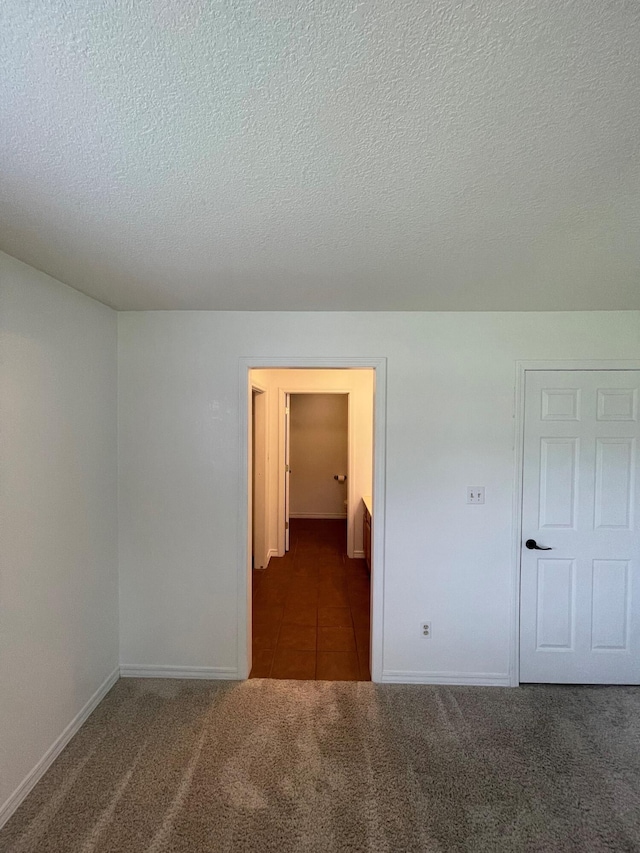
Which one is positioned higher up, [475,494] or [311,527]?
[475,494]

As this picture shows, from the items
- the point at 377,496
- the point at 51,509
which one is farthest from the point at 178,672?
the point at 377,496

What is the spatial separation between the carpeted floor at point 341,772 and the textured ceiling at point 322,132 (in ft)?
7.72

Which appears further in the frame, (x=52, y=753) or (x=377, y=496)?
(x=377, y=496)

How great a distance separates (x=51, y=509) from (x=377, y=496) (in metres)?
1.80

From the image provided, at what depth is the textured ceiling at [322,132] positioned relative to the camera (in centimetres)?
64

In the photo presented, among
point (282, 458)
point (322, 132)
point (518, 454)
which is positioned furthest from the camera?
point (282, 458)

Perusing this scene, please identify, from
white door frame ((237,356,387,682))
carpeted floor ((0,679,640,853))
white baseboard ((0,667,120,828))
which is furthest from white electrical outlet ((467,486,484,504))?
white baseboard ((0,667,120,828))

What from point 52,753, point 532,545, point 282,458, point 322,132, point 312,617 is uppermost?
point 322,132

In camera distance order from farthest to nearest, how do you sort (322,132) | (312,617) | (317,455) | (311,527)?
(317,455) < (311,527) < (312,617) < (322,132)

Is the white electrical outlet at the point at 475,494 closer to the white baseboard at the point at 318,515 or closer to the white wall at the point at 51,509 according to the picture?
the white wall at the point at 51,509

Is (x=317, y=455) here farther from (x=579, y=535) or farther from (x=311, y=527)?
(x=579, y=535)

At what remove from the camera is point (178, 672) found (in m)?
2.48

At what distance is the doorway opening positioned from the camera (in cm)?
280

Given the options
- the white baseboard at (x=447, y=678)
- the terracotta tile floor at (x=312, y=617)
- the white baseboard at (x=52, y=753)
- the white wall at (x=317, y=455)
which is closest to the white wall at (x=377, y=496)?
the white baseboard at (x=447, y=678)
